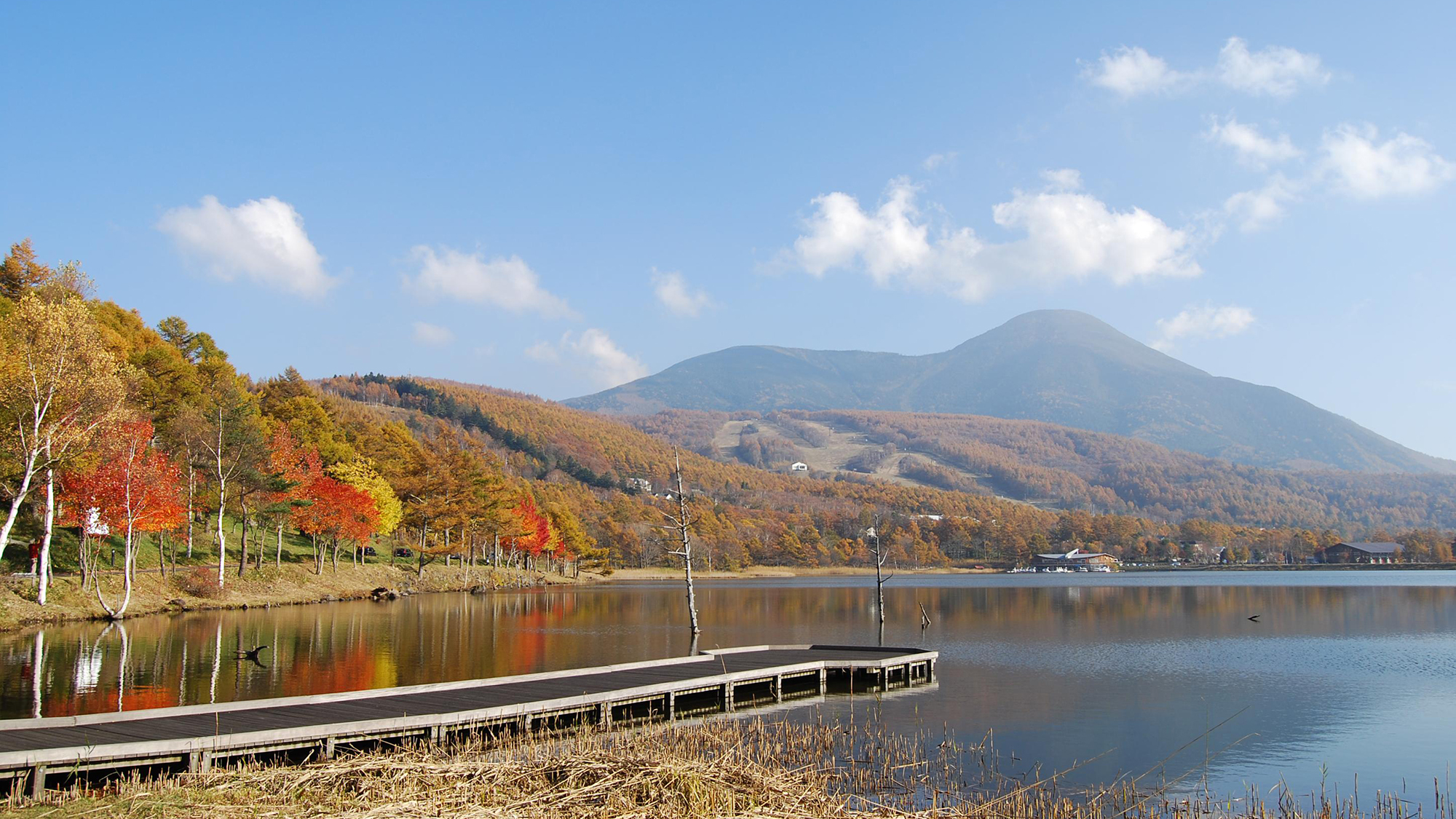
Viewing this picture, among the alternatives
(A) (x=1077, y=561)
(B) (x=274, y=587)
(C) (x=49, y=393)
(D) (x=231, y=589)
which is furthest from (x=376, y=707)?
(A) (x=1077, y=561)

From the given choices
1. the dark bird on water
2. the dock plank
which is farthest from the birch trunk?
the dock plank

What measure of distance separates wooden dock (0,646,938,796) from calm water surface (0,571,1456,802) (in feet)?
7.58

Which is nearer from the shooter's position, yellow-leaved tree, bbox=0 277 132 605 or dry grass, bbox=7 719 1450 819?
dry grass, bbox=7 719 1450 819

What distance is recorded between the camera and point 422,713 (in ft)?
58.0

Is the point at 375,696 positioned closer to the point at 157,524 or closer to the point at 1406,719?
the point at 1406,719

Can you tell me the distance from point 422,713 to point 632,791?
8605mm

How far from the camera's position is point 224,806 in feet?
32.3

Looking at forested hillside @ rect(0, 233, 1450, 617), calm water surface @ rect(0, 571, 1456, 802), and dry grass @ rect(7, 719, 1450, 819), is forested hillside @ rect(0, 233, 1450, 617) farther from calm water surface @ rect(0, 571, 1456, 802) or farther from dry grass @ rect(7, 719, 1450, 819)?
dry grass @ rect(7, 719, 1450, 819)

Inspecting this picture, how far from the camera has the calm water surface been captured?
19.6 metres

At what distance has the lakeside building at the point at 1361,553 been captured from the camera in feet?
555

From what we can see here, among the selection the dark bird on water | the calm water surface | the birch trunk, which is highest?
the birch trunk

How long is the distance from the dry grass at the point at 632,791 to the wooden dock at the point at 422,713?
750 millimetres

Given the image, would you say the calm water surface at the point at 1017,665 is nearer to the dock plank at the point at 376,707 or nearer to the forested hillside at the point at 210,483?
the dock plank at the point at 376,707

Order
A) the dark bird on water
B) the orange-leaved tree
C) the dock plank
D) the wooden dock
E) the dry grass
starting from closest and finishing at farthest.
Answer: the dry grass < the wooden dock < the dock plank < the dark bird on water < the orange-leaved tree
